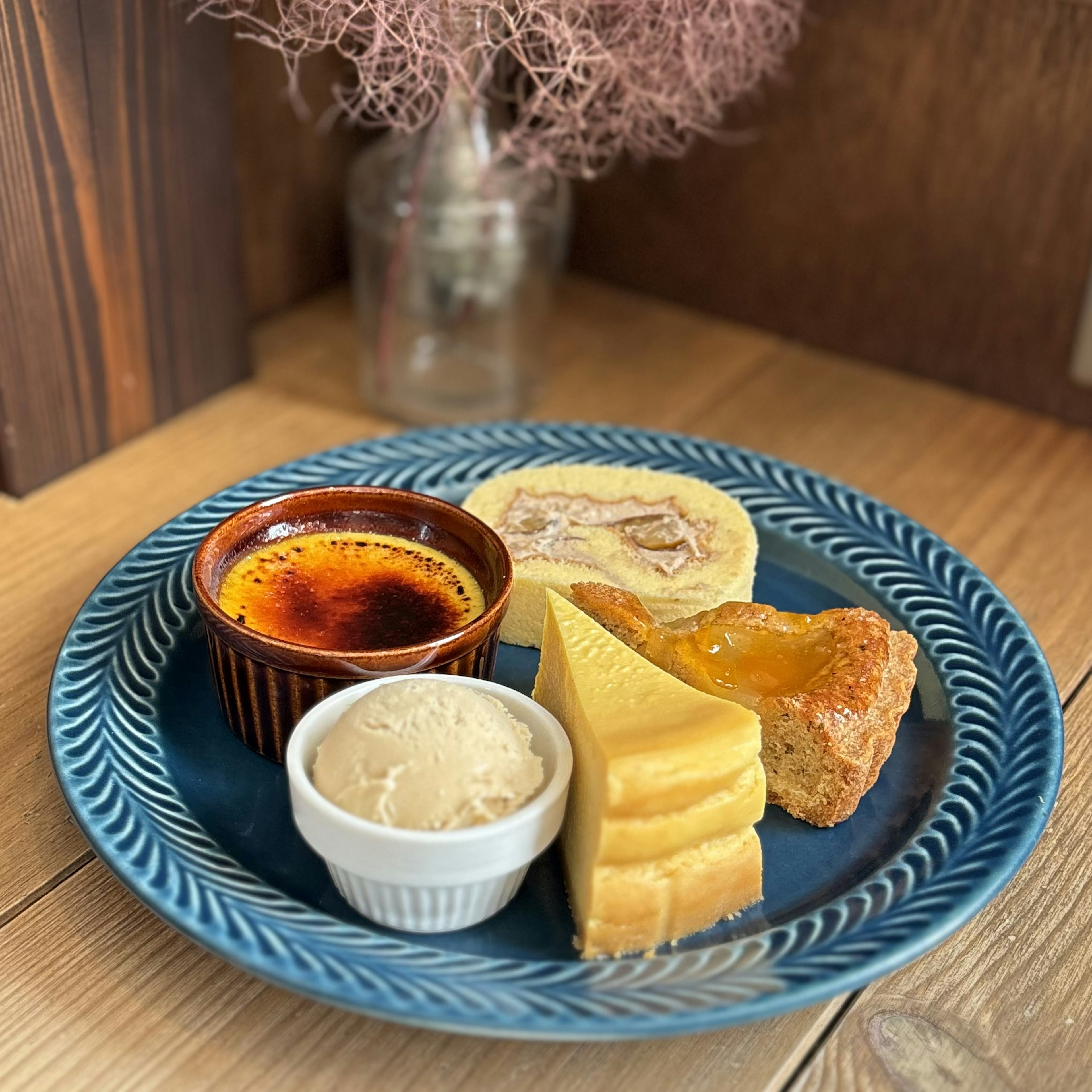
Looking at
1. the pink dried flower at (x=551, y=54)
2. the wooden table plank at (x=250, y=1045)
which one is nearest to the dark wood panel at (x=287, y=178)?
the pink dried flower at (x=551, y=54)

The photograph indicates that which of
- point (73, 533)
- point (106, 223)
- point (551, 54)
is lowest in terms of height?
point (73, 533)

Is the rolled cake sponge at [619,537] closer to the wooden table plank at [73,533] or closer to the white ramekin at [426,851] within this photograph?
the white ramekin at [426,851]

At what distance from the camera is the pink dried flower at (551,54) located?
3.30 feet

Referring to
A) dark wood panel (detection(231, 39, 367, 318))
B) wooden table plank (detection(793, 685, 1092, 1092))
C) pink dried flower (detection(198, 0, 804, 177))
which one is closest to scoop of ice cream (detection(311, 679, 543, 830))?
wooden table plank (detection(793, 685, 1092, 1092))

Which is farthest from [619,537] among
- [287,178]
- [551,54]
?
[287,178]

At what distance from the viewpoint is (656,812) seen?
0.72 meters

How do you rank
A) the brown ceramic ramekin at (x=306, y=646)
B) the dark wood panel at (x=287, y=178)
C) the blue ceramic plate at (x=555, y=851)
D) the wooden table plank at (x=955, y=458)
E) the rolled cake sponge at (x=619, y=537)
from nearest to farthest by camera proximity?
the blue ceramic plate at (x=555, y=851)
the brown ceramic ramekin at (x=306, y=646)
the rolled cake sponge at (x=619, y=537)
the wooden table plank at (x=955, y=458)
the dark wood panel at (x=287, y=178)

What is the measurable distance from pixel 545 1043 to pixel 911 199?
1008 mm

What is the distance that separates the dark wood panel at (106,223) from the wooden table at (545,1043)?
0.18ft

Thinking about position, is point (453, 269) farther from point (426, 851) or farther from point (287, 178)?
point (426, 851)

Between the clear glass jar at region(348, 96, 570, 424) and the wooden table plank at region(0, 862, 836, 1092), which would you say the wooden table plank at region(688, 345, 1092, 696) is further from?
the wooden table plank at region(0, 862, 836, 1092)

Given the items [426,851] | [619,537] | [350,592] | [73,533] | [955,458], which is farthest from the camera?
[955,458]

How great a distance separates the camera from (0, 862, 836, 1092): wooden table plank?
70cm

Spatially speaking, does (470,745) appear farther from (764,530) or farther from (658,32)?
(658,32)
